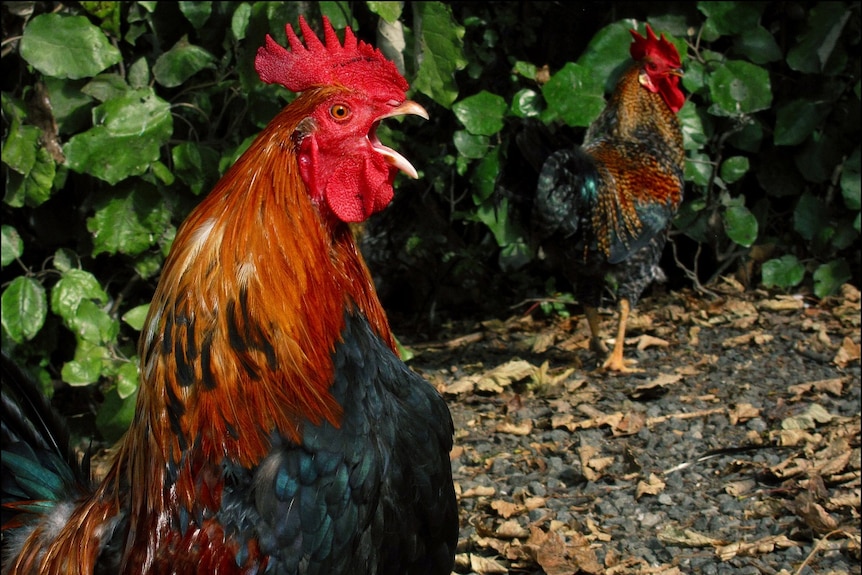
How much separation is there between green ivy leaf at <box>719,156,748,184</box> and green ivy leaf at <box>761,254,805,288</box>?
668 millimetres

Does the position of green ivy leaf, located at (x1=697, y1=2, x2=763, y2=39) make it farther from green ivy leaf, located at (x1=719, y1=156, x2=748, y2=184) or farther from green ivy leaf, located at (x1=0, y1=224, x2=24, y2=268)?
green ivy leaf, located at (x1=0, y1=224, x2=24, y2=268)

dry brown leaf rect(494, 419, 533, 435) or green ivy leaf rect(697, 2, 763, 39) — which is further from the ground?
green ivy leaf rect(697, 2, 763, 39)

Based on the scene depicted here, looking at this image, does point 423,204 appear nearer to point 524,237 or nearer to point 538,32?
point 524,237

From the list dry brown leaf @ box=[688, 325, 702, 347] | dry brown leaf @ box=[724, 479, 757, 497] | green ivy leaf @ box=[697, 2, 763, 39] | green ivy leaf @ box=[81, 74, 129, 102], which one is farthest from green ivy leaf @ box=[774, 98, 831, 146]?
green ivy leaf @ box=[81, 74, 129, 102]

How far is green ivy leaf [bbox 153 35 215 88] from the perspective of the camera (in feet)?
13.7

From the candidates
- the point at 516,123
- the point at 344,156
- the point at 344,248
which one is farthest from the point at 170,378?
the point at 516,123

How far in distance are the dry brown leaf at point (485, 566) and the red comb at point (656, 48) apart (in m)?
3.76

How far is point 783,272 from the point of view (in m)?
6.29

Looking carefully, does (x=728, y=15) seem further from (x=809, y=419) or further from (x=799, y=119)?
(x=809, y=419)

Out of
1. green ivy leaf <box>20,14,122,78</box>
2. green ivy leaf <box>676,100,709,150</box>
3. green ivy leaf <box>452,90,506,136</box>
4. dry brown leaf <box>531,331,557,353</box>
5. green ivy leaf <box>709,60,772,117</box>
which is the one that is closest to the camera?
green ivy leaf <box>20,14,122,78</box>

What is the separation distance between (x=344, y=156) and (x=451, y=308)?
4814 mm

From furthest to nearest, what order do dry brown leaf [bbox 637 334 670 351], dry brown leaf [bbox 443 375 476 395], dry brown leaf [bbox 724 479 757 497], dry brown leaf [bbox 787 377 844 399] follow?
dry brown leaf [bbox 637 334 670 351]
dry brown leaf [bbox 443 375 476 395]
dry brown leaf [bbox 787 377 844 399]
dry brown leaf [bbox 724 479 757 497]

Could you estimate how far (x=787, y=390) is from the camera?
4609mm

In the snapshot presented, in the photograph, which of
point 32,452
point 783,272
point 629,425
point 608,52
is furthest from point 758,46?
point 32,452
